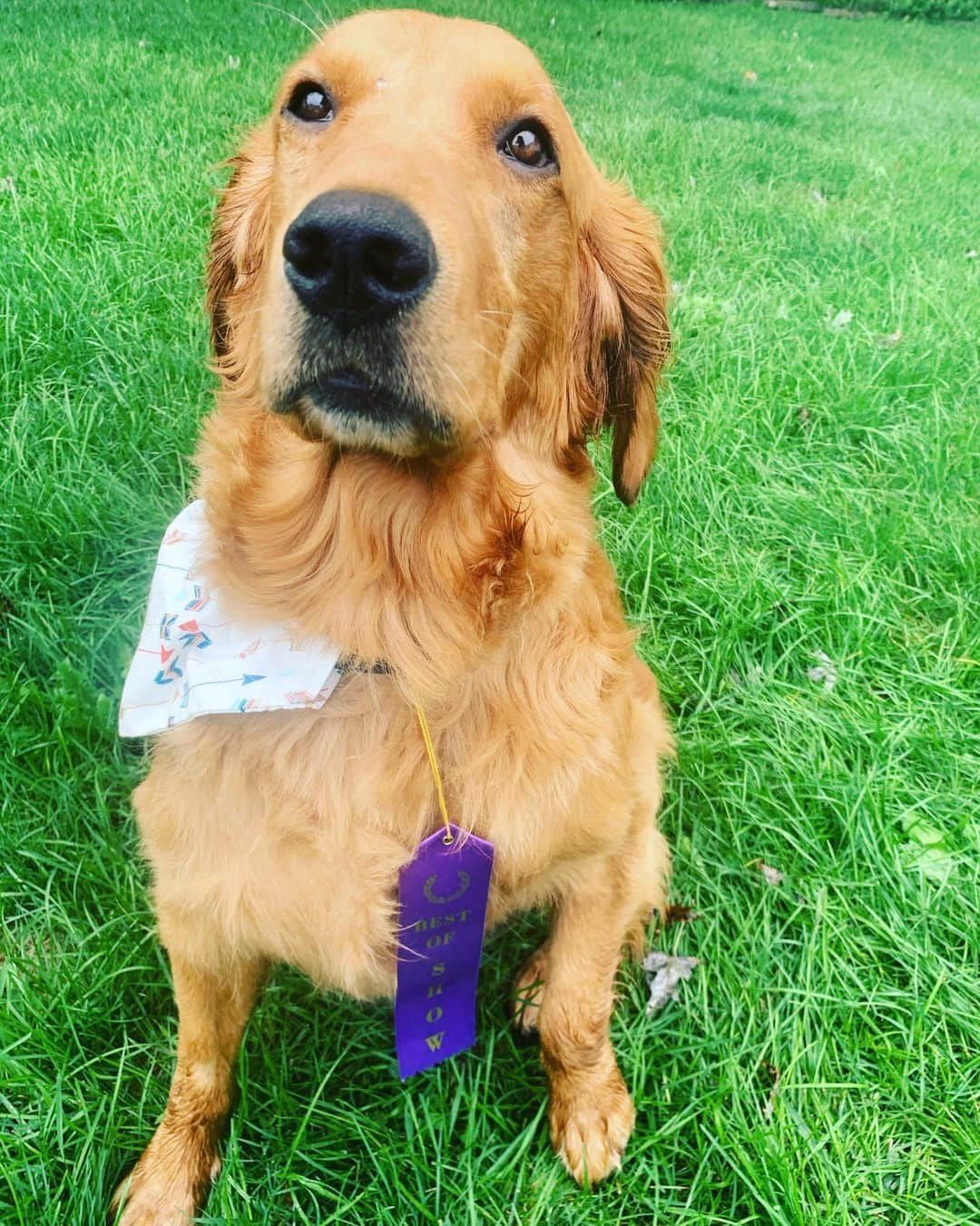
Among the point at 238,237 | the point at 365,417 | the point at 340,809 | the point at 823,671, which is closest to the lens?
the point at 365,417

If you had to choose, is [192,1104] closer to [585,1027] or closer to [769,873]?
[585,1027]

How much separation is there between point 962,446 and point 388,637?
9.66 ft

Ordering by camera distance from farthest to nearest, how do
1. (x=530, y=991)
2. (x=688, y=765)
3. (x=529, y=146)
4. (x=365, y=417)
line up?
(x=688, y=765), (x=530, y=991), (x=529, y=146), (x=365, y=417)

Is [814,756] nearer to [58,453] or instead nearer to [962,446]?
[962,446]

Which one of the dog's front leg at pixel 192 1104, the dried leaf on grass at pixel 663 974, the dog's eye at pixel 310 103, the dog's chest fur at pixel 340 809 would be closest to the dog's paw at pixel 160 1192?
the dog's front leg at pixel 192 1104

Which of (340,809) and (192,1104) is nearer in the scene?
(340,809)

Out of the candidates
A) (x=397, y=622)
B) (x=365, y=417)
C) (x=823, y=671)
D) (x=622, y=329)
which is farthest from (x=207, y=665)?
(x=823, y=671)

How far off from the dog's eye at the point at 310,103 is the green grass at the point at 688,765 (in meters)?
1.48

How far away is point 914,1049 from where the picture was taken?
6.54 feet

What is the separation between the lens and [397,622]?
1.62 meters

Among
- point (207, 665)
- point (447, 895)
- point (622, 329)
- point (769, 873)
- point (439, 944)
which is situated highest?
point (622, 329)

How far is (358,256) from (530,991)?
1.66 metres

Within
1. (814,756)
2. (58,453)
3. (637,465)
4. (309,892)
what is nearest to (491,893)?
(309,892)

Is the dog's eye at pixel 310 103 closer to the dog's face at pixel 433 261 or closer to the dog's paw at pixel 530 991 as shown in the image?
the dog's face at pixel 433 261
